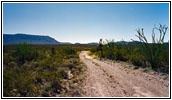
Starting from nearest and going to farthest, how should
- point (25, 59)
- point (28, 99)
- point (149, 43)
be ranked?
1. point (28, 99)
2. point (149, 43)
3. point (25, 59)

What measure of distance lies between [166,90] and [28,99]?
530 cm

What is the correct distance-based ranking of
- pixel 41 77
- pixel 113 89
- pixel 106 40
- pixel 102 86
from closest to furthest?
1. pixel 113 89
2. pixel 102 86
3. pixel 41 77
4. pixel 106 40

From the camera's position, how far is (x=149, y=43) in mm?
12656

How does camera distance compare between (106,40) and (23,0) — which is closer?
(23,0)

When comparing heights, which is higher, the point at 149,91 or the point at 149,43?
the point at 149,43

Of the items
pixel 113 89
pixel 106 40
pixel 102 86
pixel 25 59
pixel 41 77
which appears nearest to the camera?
pixel 113 89

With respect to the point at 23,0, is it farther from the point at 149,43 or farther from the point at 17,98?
the point at 149,43

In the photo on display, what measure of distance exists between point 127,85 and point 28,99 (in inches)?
164

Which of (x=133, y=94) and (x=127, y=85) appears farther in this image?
(x=127, y=85)

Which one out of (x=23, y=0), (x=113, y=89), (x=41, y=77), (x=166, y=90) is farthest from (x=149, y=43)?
(x=23, y=0)

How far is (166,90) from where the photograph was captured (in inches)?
255

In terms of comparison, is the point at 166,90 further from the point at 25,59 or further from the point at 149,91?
the point at 25,59

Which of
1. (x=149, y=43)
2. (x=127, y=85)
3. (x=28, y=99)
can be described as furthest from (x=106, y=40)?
(x=28, y=99)

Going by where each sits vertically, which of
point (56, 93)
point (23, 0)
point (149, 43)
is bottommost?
point (56, 93)
